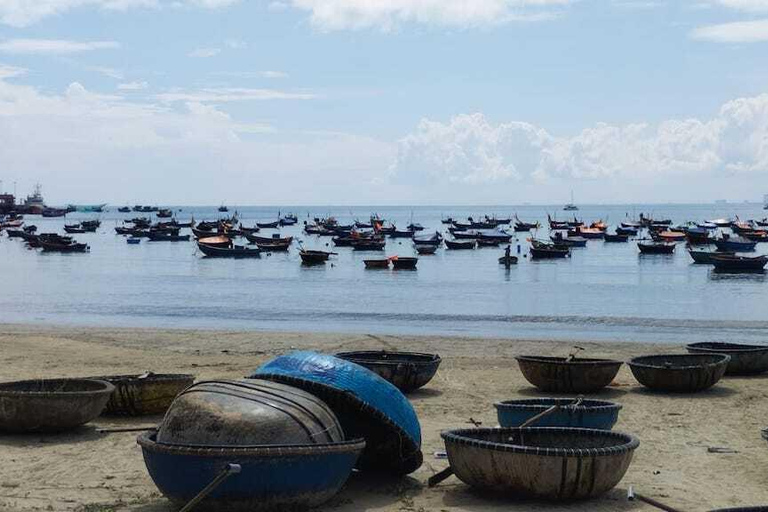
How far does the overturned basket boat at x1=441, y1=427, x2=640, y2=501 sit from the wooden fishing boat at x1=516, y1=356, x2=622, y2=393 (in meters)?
5.41

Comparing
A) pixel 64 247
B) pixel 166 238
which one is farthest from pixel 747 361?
pixel 166 238

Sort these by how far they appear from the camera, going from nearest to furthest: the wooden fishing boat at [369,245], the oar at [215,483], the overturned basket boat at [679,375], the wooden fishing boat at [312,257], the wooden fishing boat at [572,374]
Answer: the oar at [215,483], the overturned basket boat at [679,375], the wooden fishing boat at [572,374], the wooden fishing boat at [312,257], the wooden fishing boat at [369,245]

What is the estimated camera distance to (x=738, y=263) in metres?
58.5

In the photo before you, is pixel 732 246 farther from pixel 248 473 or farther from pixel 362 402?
pixel 248 473

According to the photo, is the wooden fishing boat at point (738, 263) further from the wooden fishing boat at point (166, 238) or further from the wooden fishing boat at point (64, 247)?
the wooden fishing boat at point (166, 238)

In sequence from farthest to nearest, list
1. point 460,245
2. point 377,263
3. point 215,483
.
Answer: point 460,245 → point 377,263 → point 215,483

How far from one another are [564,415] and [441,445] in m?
1.31

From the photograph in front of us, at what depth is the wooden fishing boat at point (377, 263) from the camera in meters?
62.3

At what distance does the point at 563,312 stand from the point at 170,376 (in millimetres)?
26675

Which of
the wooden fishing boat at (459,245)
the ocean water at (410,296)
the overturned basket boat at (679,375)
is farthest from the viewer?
the wooden fishing boat at (459,245)

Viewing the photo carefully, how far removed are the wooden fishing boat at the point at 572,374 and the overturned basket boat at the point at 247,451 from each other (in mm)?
6598

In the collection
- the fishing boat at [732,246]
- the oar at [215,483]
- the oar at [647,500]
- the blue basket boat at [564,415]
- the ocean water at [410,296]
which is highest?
the oar at [215,483]

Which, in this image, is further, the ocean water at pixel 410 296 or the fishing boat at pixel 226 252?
the fishing boat at pixel 226 252

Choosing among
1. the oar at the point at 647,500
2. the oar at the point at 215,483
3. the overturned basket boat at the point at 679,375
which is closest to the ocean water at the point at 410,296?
the overturned basket boat at the point at 679,375
